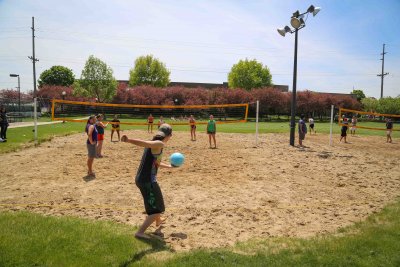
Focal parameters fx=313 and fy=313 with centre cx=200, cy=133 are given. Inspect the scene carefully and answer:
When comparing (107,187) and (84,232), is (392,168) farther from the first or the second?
(84,232)

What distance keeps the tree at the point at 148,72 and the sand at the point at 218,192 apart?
54709mm

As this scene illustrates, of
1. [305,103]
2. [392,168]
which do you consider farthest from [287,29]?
[305,103]

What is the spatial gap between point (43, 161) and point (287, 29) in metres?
12.0

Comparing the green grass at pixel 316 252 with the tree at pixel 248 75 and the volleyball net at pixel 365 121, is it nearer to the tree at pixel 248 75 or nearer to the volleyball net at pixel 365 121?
the volleyball net at pixel 365 121

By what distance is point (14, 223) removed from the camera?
502 cm

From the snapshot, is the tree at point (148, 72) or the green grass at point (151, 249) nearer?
the green grass at point (151, 249)

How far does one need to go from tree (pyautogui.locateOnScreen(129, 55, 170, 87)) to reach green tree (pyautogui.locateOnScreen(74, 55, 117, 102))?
19.1m

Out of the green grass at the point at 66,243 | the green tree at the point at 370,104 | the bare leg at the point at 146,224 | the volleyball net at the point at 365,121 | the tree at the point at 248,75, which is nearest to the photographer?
the green grass at the point at 66,243

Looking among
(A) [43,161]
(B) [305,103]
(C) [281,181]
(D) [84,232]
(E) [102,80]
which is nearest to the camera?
(D) [84,232]

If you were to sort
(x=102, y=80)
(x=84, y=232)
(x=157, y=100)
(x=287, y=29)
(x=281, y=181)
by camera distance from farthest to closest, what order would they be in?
(x=157, y=100) < (x=102, y=80) < (x=287, y=29) < (x=281, y=181) < (x=84, y=232)

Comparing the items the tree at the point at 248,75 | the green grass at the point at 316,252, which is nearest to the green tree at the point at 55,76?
the tree at the point at 248,75

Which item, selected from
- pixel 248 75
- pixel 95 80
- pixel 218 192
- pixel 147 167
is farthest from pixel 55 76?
pixel 147 167

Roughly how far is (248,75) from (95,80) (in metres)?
35.2

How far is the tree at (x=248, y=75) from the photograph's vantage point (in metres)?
69.0
